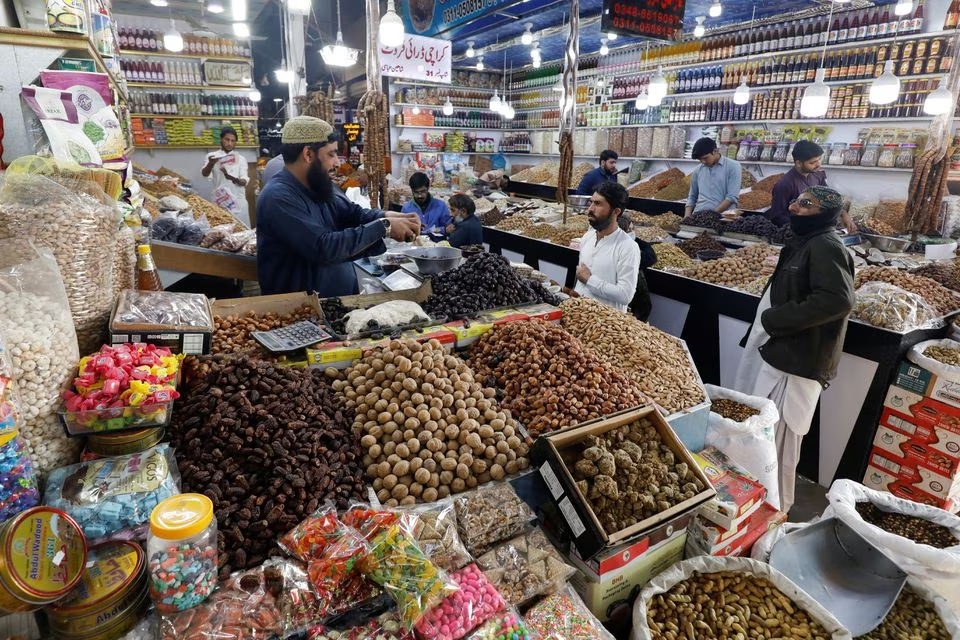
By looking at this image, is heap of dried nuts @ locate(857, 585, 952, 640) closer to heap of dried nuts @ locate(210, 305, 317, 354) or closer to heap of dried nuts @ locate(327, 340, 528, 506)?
heap of dried nuts @ locate(327, 340, 528, 506)

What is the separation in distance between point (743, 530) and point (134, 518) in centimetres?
195

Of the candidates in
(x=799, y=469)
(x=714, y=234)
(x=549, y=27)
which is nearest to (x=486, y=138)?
(x=549, y=27)

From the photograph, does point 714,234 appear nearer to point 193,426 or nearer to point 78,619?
point 193,426

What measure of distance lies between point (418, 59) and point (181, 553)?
22.1 ft

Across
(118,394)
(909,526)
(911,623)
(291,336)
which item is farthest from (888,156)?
(118,394)

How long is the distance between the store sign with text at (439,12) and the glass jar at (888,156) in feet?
14.5

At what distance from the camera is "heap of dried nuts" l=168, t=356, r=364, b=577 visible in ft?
4.54

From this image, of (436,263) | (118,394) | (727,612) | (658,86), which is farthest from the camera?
(658,86)

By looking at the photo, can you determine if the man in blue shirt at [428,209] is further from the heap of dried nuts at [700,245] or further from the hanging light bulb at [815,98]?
the hanging light bulb at [815,98]

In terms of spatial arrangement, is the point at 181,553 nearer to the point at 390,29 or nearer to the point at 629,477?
the point at 629,477

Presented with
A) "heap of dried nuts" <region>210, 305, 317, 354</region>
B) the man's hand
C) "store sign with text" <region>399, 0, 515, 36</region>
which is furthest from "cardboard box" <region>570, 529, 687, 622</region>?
"store sign with text" <region>399, 0, 515, 36</region>

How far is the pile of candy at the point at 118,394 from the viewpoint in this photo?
1295mm

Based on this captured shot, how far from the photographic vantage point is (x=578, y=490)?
1.56m

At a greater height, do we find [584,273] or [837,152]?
[837,152]
